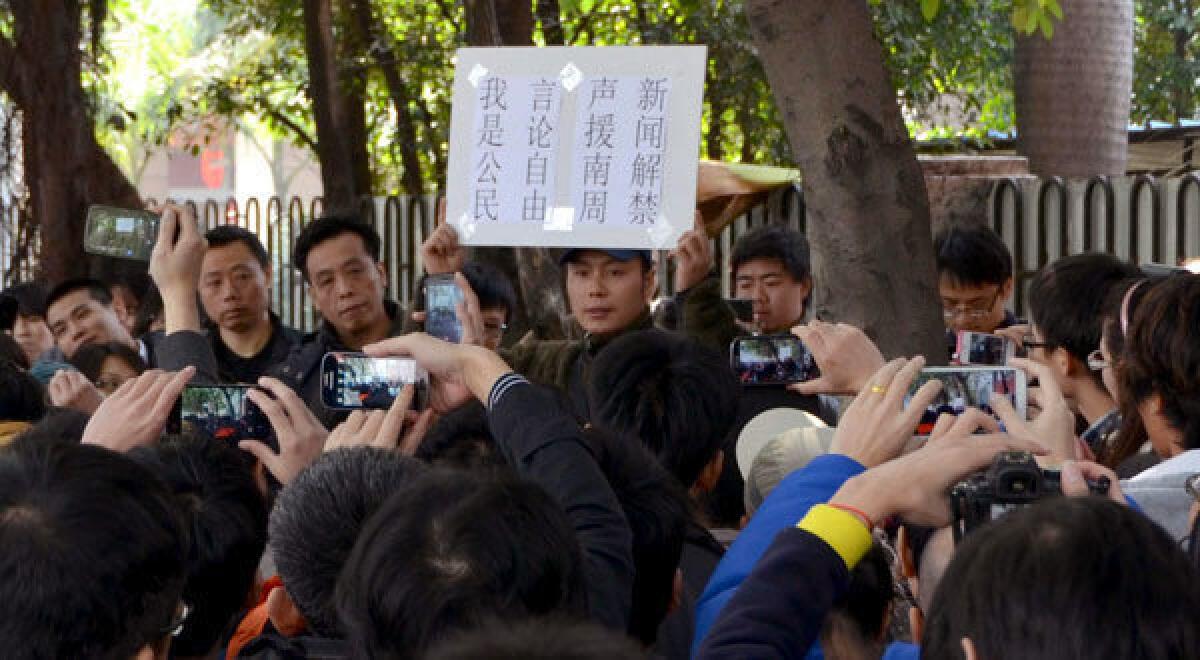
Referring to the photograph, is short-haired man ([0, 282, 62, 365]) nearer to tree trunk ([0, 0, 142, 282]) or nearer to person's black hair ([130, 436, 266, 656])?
tree trunk ([0, 0, 142, 282])

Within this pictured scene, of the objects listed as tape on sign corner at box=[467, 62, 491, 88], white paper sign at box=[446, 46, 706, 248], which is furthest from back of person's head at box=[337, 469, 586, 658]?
tape on sign corner at box=[467, 62, 491, 88]

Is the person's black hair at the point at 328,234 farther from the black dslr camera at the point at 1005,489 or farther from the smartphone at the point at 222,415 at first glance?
the black dslr camera at the point at 1005,489

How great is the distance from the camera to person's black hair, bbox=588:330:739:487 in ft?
11.0

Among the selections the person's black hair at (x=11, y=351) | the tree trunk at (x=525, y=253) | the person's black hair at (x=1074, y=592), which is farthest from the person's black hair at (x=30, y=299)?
the person's black hair at (x=1074, y=592)

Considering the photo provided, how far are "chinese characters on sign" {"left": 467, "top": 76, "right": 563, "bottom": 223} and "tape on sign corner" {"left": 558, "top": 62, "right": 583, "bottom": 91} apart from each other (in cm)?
2

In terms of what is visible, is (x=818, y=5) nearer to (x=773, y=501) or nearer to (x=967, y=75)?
(x=773, y=501)

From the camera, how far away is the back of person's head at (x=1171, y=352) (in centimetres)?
309

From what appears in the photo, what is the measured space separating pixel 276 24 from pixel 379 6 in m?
0.82

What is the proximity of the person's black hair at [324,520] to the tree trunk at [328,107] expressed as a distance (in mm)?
8893

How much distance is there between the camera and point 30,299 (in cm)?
834

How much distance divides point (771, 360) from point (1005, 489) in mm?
1449

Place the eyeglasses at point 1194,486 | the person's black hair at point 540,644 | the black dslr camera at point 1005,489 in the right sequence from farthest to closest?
1. the eyeglasses at point 1194,486
2. the black dslr camera at point 1005,489
3. the person's black hair at point 540,644

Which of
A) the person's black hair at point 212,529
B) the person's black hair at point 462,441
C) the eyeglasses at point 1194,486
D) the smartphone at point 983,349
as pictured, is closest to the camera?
the eyeglasses at point 1194,486

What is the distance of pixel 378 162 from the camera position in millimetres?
15555
